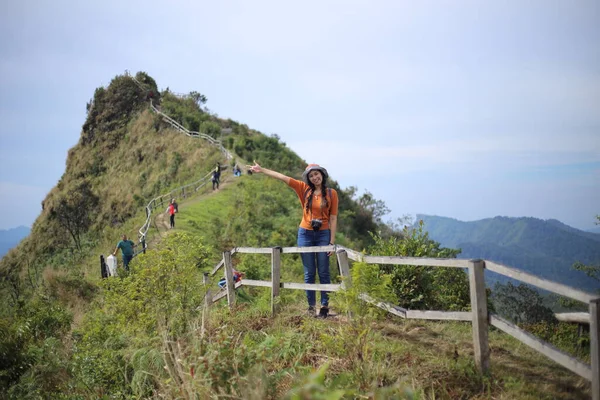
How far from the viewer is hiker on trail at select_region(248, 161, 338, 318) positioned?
7.21 metres

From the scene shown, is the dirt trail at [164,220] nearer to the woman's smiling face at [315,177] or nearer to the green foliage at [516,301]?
the woman's smiling face at [315,177]

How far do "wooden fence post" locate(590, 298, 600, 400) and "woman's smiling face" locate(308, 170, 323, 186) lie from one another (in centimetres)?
423

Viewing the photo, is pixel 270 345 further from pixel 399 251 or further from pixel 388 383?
pixel 399 251

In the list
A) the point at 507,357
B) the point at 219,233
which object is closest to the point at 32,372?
the point at 507,357

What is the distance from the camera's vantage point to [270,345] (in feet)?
18.3

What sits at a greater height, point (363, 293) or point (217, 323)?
point (363, 293)

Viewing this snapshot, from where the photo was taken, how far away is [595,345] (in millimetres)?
3500

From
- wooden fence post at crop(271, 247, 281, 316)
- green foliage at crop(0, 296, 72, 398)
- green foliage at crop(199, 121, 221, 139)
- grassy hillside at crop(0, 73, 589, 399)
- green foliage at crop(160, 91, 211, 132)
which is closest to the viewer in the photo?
grassy hillside at crop(0, 73, 589, 399)

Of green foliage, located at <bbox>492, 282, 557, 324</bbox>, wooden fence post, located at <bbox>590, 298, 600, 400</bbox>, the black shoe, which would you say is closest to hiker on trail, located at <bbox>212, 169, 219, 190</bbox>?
green foliage, located at <bbox>492, 282, 557, 324</bbox>

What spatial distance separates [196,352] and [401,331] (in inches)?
107

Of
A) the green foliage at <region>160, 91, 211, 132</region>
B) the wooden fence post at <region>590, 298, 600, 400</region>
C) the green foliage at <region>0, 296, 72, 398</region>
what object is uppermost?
the green foliage at <region>160, 91, 211, 132</region>

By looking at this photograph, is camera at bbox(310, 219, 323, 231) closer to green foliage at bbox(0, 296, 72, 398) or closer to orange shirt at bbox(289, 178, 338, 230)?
orange shirt at bbox(289, 178, 338, 230)

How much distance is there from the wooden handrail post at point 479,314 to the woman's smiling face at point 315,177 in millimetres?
2968

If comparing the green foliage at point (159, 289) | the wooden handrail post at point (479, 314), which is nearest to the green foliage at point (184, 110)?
the green foliage at point (159, 289)
